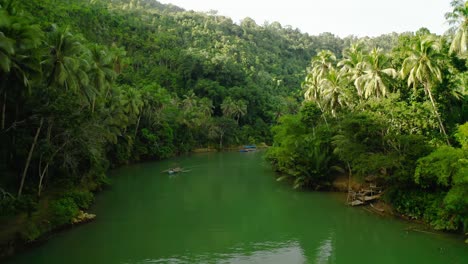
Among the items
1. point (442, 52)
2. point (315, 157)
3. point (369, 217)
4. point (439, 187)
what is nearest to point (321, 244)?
point (369, 217)

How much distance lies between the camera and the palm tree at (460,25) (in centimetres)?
2500

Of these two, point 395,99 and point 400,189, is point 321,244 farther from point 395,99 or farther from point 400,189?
point 395,99

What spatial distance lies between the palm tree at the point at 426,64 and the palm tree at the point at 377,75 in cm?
336

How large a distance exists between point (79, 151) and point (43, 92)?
5.73 metres

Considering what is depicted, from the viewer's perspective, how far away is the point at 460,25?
83.6 ft

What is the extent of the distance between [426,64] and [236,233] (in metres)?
16.9

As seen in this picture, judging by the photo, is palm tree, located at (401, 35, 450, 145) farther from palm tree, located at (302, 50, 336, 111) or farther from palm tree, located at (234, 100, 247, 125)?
palm tree, located at (234, 100, 247, 125)

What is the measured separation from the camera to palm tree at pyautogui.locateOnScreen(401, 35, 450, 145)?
85.0 feet

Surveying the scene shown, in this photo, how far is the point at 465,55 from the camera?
26.6m

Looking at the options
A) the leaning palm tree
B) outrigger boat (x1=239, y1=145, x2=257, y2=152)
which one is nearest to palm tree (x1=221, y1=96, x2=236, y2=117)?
the leaning palm tree

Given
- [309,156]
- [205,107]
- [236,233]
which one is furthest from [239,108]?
[236,233]

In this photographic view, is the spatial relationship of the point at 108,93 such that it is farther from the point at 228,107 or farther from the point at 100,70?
the point at 228,107

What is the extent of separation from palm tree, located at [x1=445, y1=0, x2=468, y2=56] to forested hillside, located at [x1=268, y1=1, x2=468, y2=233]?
0.20 ft

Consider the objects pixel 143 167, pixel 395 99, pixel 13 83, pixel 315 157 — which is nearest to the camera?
pixel 13 83
